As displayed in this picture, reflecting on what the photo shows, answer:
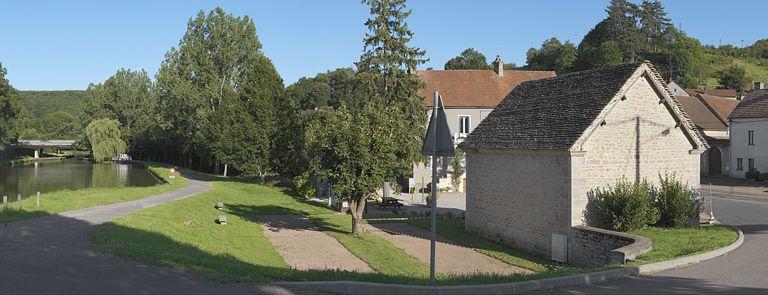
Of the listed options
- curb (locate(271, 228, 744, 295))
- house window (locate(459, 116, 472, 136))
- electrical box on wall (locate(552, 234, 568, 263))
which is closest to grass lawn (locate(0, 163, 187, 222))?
curb (locate(271, 228, 744, 295))

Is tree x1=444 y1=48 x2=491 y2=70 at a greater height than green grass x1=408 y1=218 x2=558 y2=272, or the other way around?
tree x1=444 y1=48 x2=491 y2=70

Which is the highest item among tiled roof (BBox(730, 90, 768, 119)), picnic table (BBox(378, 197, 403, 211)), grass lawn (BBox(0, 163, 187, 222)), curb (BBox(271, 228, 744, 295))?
tiled roof (BBox(730, 90, 768, 119))

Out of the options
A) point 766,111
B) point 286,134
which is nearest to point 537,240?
point 286,134

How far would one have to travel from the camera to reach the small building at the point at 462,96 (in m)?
45.2

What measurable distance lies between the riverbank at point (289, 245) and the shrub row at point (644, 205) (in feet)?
2.47

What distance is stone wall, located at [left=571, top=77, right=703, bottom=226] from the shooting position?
59.7ft


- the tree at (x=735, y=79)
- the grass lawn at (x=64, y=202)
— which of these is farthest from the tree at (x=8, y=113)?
the tree at (x=735, y=79)

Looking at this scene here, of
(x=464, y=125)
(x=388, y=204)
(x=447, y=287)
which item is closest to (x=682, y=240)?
(x=447, y=287)

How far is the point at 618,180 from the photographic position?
19.1m

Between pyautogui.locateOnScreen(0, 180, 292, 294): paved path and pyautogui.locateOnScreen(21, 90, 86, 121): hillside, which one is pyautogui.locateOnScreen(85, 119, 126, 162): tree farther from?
pyautogui.locateOnScreen(21, 90, 86, 121): hillside

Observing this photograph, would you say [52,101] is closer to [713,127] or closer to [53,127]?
[53,127]

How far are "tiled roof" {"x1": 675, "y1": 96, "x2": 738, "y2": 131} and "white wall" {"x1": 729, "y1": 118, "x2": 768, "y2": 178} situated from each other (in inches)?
315

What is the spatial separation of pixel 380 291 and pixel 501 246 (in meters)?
13.5

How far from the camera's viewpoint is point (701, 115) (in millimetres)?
56500
